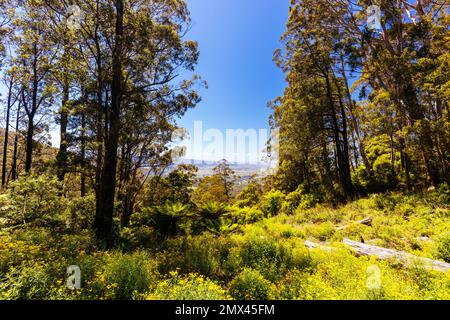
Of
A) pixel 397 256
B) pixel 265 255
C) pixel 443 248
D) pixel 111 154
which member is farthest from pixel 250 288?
pixel 111 154

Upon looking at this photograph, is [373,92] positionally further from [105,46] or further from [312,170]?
[105,46]

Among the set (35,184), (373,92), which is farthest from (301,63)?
(35,184)

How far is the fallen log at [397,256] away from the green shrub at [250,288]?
3.07m

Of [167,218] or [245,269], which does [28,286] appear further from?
[167,218]

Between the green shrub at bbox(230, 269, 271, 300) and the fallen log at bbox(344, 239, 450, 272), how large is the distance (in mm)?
3072

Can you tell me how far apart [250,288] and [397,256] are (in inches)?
144

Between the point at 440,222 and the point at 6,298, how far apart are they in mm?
10549

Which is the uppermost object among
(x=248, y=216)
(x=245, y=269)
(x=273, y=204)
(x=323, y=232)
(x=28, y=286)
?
(x=28, y=286)

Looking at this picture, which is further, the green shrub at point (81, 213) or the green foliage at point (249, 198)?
the green foliage at point (249, 198)

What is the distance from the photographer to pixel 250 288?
3207mm

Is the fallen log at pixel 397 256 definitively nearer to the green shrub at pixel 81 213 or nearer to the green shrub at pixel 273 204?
the green shrub at pixel 81 213

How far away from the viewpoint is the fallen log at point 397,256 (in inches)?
151

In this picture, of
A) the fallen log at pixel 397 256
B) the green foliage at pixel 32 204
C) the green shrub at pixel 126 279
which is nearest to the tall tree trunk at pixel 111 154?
the green foliage at pixel 32 204
